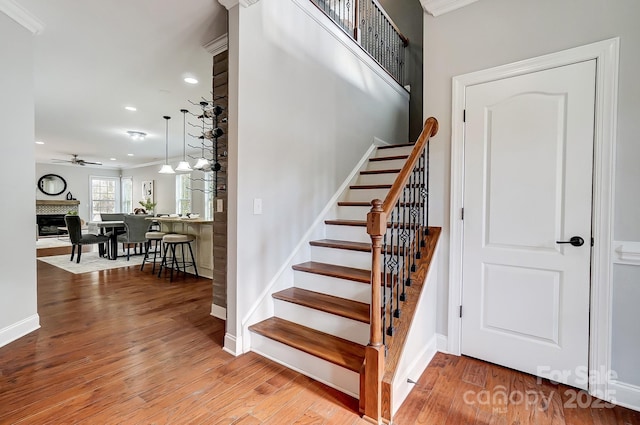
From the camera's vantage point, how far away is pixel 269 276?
8.29ft

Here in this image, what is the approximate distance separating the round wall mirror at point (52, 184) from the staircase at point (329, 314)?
466 inches

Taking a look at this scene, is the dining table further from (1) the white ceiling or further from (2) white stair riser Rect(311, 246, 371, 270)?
(2) white stair riser Rect(311, 246, 371, 270)

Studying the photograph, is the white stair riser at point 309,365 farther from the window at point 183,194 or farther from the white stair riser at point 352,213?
the window at point 183,194

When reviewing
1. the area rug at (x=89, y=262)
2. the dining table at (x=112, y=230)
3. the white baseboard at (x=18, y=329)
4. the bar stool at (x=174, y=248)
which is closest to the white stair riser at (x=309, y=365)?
the white baseboard at (x=18, y=329)

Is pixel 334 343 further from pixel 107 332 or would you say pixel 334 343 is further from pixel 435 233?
pixel 107 332

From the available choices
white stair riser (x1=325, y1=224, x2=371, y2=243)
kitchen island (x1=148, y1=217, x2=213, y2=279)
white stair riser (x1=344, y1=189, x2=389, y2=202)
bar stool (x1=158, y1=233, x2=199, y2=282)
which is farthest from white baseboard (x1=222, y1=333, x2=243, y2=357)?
bar stool (x1=158, y1=233, x2=199, y2=282)

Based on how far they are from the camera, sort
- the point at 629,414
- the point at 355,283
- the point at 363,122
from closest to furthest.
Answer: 1. the point at 629,414
2. the point at 355,283
3. the point at 363,122

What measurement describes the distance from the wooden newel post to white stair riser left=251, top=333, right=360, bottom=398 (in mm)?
187

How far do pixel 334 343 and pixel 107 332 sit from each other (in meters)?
2.07

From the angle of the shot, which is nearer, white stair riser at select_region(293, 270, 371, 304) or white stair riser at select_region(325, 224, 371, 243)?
white stair riser at select_region(293, 270, 371, 304)

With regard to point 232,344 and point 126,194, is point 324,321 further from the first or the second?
point 126,194

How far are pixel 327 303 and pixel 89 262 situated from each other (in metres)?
5.58

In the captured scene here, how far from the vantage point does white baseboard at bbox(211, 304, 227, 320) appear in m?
3.01

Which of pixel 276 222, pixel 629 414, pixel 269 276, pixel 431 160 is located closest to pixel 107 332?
pixel 269 276
